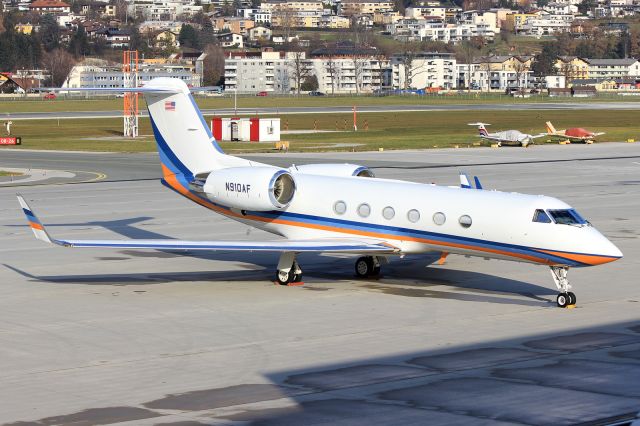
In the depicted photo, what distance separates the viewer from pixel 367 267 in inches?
1249

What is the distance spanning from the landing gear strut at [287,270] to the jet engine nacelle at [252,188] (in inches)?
57.6

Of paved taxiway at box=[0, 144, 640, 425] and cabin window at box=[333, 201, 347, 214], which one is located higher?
cabin window at box=[333, 201, 347, 214]

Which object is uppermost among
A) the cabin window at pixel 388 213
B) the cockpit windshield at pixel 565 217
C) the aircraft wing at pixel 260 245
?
the cockpit windshield at pixel 565 217

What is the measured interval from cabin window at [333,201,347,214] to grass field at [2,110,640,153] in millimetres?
50343

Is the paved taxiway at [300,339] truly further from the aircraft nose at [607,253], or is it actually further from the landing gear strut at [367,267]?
the aircraft nose at [607,253]

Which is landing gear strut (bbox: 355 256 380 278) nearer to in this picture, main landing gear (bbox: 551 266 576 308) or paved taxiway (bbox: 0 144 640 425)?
paved taxiway (bbox: 0 144 640 425)

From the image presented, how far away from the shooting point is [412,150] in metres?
80.8

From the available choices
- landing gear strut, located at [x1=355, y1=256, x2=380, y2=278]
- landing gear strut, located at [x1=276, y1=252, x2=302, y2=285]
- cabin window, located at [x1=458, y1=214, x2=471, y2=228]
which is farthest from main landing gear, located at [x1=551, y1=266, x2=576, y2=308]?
landing gear strut, located at [x1=276, y1=252, x2=302, y2=285]

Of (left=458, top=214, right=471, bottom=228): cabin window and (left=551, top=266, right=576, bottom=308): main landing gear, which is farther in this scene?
(left=458, top=214, right=471, bottom=228): cabin window

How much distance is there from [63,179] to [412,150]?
93.0 ft

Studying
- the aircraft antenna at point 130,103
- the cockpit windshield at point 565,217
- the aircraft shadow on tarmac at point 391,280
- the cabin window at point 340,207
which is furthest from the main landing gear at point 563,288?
the aircraft antenna at point 130,103

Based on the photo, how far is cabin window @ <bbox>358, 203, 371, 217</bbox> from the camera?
3019 centimetres

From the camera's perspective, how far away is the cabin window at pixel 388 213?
1172 inches

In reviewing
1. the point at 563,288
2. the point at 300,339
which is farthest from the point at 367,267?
the point at 300,339
